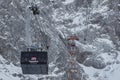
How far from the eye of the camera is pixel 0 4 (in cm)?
10812

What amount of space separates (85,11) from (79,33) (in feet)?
29.5

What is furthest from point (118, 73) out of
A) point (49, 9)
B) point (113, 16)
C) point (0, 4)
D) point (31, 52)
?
point (31, 52)

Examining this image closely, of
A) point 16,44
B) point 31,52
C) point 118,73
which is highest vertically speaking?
point 31,52

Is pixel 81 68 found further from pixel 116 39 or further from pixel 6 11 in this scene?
pixel 6 11

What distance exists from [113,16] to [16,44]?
25.9 m

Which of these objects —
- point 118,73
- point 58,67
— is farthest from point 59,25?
point 118,73

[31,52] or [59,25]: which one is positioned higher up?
[31,52]

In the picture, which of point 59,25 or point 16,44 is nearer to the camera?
point 16,44

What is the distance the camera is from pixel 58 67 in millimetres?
102500

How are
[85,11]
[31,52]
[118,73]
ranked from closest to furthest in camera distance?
[31,52]
[118,73]
[85,11]

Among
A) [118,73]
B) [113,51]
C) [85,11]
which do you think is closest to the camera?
[118,73]

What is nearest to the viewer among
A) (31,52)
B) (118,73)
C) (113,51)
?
(31,52)

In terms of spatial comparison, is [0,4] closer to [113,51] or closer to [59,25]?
[59,25]

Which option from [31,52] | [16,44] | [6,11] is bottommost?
[16,44]
